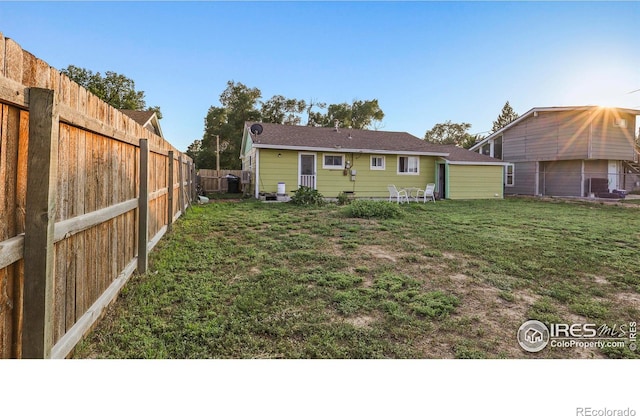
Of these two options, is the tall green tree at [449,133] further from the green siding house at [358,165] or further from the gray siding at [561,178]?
the green siding house at [358,165]

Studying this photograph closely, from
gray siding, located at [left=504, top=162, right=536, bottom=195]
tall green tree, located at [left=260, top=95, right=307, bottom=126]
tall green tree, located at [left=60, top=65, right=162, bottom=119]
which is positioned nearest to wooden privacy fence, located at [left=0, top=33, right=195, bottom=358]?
gray siding, located at [left=504, top=162, right=536, bottom=195]

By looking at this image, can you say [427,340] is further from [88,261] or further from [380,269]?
[88,261]

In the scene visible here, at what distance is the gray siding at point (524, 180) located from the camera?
19234 mm

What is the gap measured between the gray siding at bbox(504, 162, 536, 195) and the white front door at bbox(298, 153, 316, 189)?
12.7 meters

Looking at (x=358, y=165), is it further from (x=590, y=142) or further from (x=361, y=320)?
(x=361, y=320)

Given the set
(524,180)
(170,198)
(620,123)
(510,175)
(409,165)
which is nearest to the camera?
(170,198)

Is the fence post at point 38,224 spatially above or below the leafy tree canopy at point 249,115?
below

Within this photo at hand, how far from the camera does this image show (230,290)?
337 centimetres

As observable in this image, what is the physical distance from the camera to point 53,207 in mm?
1600

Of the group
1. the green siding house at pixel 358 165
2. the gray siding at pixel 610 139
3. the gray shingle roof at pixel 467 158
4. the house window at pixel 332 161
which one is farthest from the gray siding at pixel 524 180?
the house window at pixel 332 161

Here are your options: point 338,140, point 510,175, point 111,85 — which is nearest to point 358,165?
point 338,140

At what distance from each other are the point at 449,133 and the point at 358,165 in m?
33.5
